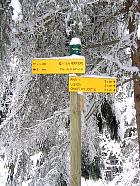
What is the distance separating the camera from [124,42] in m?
5.46

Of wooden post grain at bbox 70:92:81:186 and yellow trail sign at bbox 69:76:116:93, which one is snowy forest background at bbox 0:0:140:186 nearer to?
yellow trail sign at bbox 69:76:116:93

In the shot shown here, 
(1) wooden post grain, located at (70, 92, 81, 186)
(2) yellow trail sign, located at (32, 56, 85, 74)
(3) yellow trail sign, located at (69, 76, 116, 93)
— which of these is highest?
(2) yellow trail sign, located at (32, 56, 85, 74)

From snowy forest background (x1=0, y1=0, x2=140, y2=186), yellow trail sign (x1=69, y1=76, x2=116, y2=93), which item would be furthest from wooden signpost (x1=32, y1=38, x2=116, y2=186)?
snowy forest background (x1=0, y1=0, x2=140, y2=186)

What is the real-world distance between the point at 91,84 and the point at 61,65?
291mm

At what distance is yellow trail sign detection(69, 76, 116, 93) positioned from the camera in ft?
12.5

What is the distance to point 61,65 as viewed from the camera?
12.5 feet

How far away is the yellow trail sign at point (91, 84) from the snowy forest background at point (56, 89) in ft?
3.08

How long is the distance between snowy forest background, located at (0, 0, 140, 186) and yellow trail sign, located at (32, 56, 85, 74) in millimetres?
844

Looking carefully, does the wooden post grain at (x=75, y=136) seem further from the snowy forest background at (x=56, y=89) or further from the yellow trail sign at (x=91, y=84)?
the snowy forest background at (x=56, y=89)

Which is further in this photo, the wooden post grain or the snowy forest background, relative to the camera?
the snowy forest background

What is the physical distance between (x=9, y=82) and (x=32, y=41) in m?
1.14

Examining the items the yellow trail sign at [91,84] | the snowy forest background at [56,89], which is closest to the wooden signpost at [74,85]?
the yellow trail sign at [91,84]

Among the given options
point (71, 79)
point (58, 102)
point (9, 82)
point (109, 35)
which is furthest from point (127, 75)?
point (71, 79)

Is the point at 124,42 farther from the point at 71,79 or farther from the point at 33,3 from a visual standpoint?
the point at 71,79
